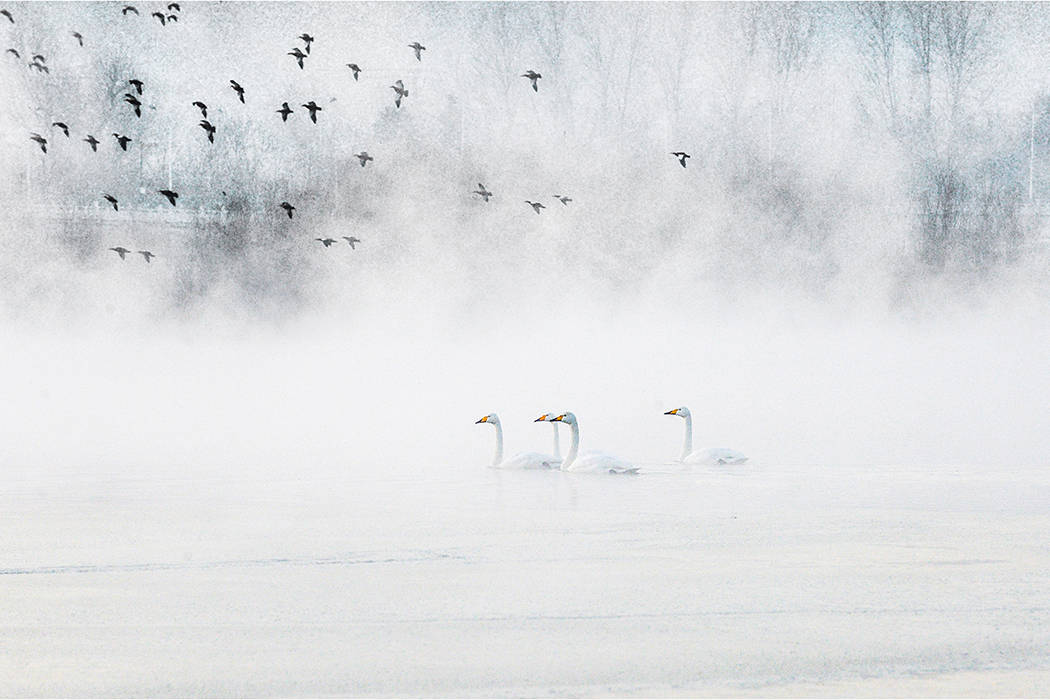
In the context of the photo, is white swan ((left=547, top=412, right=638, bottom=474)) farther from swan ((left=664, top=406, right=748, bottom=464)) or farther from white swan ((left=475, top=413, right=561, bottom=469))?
swan ((left=664, top=406, right=748, bottom=464))

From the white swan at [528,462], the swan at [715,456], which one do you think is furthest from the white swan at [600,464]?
the swan at [715,456]

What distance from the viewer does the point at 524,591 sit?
472 inches

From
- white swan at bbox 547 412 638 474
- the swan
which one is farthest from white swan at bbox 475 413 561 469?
the swan

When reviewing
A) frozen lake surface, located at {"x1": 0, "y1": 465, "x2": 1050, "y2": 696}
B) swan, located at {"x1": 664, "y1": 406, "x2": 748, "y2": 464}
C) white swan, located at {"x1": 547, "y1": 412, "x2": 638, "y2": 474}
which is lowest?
frozen lake surface, located at {"x1": 0, "y1": 465, "x2": 1050, "y2": 696}

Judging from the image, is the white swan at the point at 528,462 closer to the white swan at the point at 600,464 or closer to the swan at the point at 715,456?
the white swan at the point at 600,464

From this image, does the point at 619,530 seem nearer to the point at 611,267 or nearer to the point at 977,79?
the point at 611,267

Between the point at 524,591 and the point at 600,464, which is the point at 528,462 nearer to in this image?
the point at 600,464

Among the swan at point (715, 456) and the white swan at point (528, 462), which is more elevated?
the swan at point (715, 456)

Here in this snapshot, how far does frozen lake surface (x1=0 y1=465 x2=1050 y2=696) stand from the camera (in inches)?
389

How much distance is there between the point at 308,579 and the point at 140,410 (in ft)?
57.4

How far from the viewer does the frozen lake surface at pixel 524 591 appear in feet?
32.4

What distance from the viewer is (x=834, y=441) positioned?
24047 millimetres

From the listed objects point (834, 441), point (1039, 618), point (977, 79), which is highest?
point (977, 79)

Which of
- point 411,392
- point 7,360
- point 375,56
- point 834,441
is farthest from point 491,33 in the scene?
point 834,441
